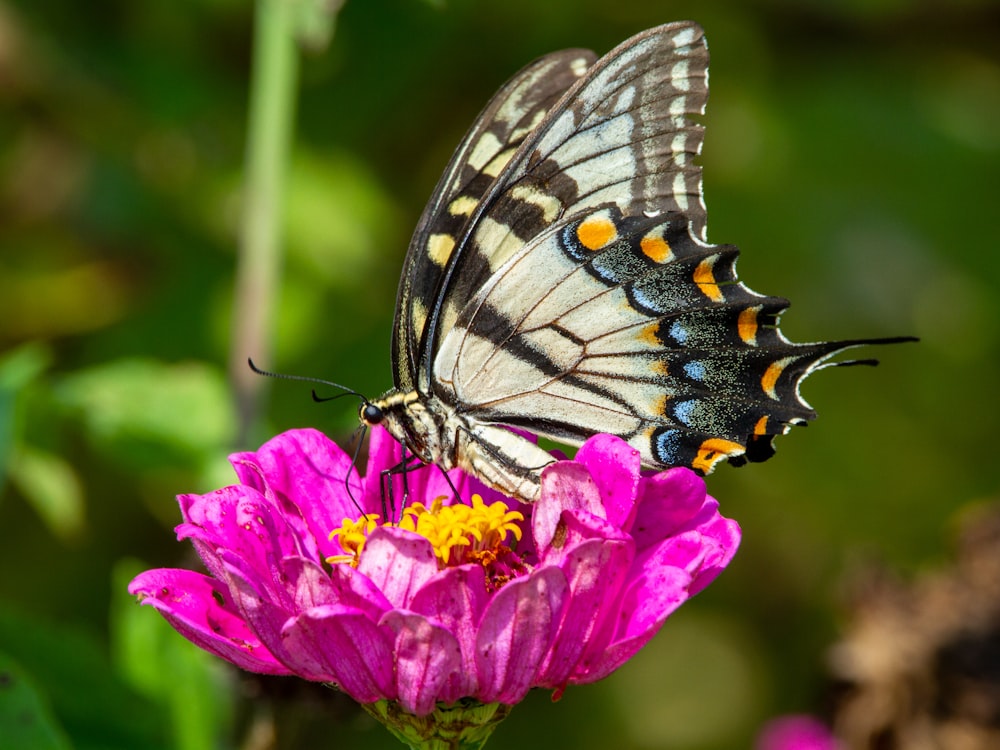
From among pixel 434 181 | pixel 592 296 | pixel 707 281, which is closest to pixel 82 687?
pixel 592 296

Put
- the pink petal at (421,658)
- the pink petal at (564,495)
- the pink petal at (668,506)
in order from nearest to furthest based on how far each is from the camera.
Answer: the pink petal at (421,658) → the pink petal at (564,495) → the pink petal at (668,506)

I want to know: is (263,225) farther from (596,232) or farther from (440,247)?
(596,232)

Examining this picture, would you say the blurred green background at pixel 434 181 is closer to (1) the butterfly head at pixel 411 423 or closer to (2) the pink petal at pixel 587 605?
(1) the butterfly head at pixel 411 423

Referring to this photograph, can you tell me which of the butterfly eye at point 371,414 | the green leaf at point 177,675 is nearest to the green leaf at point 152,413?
the green leaf at point 177,675

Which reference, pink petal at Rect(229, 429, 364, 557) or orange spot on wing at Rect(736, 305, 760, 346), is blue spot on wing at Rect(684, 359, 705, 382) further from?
→ pink petal at Rect(229, 429, 364, 557)

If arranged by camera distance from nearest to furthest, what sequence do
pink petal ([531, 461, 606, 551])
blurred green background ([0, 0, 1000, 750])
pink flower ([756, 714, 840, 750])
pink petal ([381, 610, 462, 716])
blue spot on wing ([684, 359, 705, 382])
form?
pink petal ([381, 610, 462, 716]) < pink petal ([531, 461, 606, 551]) < blue spot on wing ([684, 359, 705, 382]) < pink flower ([756, 714, 840, 750]) < blurred green background ([0, 0, 1000, 750])

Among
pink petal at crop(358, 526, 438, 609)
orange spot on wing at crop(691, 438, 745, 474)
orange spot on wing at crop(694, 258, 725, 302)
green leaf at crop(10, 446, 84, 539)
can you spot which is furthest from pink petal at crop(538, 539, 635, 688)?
green leaf at crop(10, 446, 84, 539)

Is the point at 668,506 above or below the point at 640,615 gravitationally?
above
